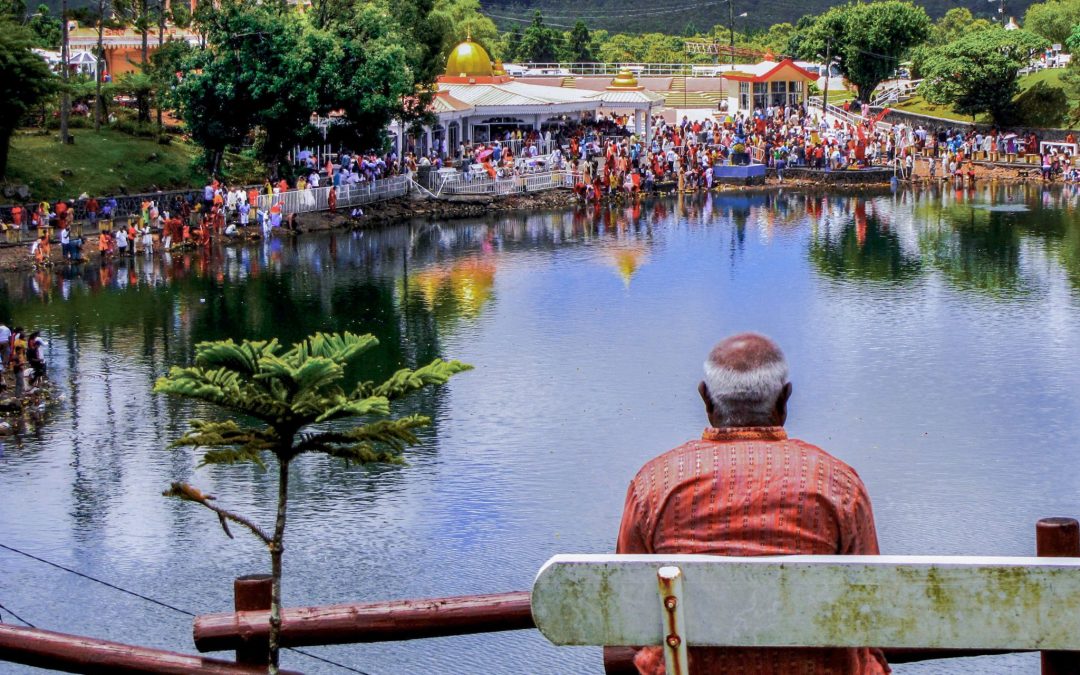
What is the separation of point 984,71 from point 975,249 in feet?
83.5

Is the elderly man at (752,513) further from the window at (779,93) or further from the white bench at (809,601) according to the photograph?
the window at (779,93)

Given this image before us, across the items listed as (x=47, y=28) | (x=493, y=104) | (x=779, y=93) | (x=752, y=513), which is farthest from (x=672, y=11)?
(x=752, y=513)

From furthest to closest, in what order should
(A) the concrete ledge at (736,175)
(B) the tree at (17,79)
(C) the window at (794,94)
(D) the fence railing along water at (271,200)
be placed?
(C) the window at (794,94) < (A) the concrete ledge at (736,175) < (B) the tree at (17,79) < (D) the fence railing along water at (271,200)

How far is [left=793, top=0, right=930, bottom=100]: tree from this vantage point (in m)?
74.4

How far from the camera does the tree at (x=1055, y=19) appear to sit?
221 feet

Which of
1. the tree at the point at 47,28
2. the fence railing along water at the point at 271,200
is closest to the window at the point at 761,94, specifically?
the fence railing along water at the point at 271,200

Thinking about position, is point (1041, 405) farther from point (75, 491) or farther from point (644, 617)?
point (644, 617)

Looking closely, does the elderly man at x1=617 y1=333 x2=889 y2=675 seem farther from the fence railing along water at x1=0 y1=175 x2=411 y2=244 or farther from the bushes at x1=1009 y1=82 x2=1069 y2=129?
the bushes at x1=1009 y1=82 x2=1069 y2=129

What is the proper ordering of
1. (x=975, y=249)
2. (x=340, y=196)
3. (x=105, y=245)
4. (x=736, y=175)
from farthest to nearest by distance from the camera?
(x=736, y=175) < (x=340, y=196) < (x=975, y=249) < (x=105, y=245)

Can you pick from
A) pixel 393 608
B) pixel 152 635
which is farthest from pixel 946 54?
pixel 393 608

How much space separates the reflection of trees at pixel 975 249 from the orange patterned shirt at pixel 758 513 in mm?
27696

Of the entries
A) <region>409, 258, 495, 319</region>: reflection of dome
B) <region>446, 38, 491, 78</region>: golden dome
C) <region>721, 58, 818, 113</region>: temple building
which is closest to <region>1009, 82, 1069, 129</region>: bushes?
<region>721, 58, 818, 113</region>: temple building

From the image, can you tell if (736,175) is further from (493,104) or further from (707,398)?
(707,398)

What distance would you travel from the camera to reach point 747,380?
3.84 metres
